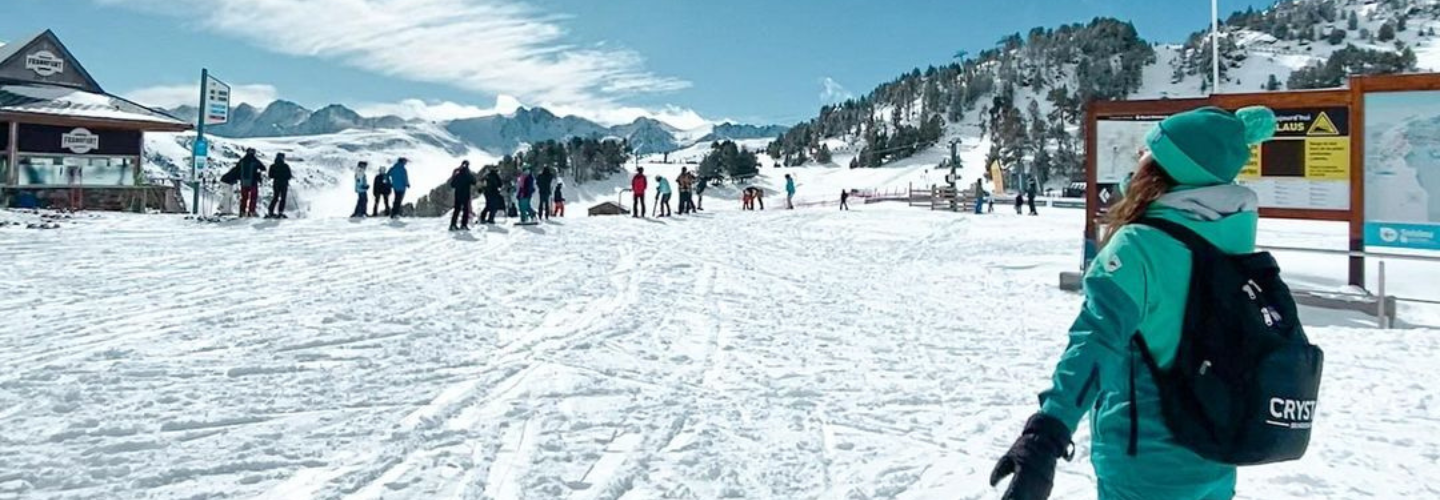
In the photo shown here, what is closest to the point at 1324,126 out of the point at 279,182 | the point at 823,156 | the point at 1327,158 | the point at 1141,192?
the point at 1327,158

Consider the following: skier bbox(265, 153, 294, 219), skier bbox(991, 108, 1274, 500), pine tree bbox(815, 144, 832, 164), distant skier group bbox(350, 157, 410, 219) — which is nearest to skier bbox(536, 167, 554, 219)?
distant skier group bbox(350, 157, 410, 219)

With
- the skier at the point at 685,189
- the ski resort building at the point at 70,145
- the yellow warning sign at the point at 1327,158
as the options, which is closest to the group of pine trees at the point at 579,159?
the ski resort building at the point at 70,145

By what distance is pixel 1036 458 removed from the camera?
169 centimetres

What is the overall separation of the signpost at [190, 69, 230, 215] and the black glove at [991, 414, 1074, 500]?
23.4 m

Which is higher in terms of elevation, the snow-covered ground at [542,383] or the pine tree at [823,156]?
the pine tree at [823,156]

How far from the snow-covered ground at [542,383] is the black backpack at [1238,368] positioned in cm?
213

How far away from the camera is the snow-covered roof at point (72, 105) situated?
2109cm

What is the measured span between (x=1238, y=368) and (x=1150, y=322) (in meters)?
0.19

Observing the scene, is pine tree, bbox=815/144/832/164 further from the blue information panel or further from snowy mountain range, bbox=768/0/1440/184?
the blue information panel

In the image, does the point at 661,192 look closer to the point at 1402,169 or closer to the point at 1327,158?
the point at 1327,158

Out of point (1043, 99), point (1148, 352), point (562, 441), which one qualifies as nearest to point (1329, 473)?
point (1148, 352)

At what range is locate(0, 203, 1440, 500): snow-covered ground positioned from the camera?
3.67 metres

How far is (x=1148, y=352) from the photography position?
172 centimetres

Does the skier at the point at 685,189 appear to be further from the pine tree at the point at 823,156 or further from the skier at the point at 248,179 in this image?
the pine tree at the point at 823,156
